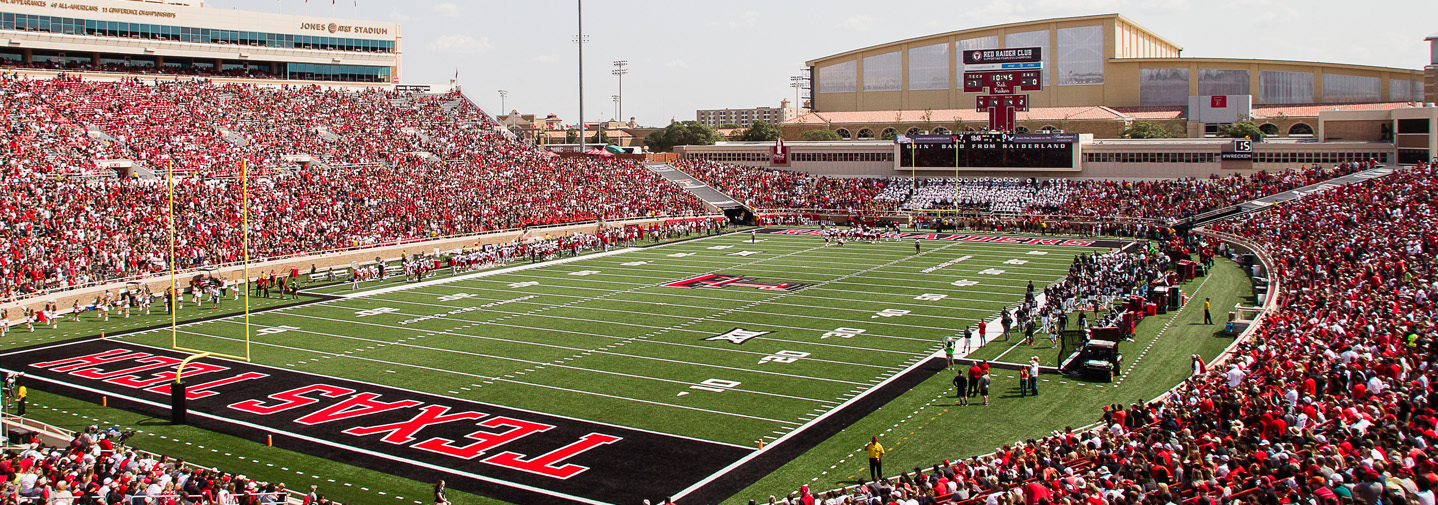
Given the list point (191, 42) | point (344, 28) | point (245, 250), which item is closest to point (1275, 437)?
point (245, 250)

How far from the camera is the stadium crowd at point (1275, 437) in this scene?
34.0 feet

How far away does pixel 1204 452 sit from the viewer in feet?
40.8

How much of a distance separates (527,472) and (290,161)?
114 ft

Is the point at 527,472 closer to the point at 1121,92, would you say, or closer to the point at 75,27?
the point at 75,27

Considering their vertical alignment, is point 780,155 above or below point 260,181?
above

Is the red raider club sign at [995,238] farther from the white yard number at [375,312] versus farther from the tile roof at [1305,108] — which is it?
the tile roof at [1305,108]

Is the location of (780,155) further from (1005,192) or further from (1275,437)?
(1275,437)

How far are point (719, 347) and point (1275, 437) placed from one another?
45.6ft

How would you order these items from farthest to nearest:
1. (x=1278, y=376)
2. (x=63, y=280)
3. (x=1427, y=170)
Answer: (x=1427, y=170), (x=63, y=280), (x=1278, y=376)

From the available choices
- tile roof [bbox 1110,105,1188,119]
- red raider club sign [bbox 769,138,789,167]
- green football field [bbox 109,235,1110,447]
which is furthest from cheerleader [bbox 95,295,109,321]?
tile roof [bbox 1110,105,1188,119]

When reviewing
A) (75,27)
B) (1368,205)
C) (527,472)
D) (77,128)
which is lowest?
(527,472)

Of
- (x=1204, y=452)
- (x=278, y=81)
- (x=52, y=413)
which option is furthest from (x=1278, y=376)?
(x=278, y=81)

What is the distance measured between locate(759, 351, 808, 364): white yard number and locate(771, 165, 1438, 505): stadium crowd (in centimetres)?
739

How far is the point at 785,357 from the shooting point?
78.5 feet
